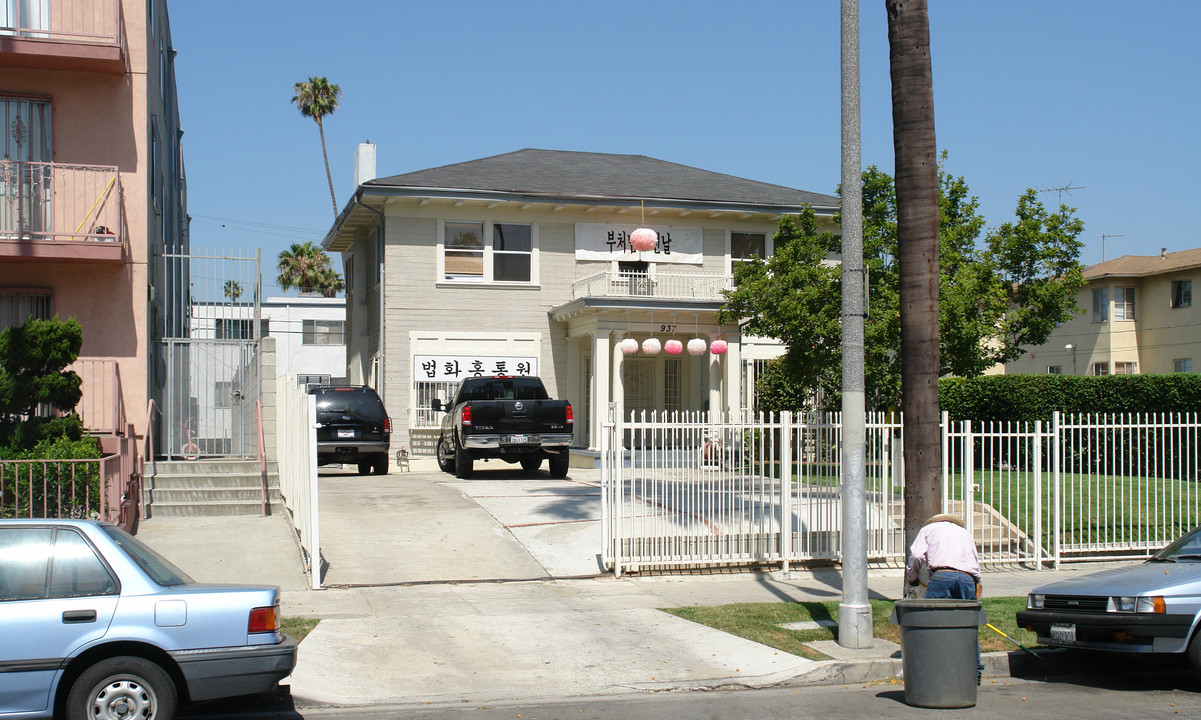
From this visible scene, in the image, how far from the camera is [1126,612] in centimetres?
857

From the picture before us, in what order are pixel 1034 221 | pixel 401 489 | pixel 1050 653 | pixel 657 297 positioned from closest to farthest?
pixel 1050 653
pixel 401 489
pixel 1034 221
pixel 657 297

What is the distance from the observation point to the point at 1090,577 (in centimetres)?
963

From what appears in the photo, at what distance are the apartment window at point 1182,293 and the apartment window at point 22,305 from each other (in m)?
34.9

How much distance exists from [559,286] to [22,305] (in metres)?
14.8

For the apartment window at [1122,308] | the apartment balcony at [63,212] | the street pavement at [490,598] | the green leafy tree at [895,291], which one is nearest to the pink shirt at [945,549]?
the street pavement at [490,598]

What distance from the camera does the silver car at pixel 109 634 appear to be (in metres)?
6.18

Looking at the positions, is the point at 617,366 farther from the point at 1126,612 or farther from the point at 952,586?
the point at 1126,612

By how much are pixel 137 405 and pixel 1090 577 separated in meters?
12.8

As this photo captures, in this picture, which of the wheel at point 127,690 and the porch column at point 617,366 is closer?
the wheel at point 127,690

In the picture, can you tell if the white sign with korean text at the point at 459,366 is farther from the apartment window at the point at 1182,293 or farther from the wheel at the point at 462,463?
the apartment window at the point at 1182,293

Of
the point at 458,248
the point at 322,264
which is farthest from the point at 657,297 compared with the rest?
the point at 322,264

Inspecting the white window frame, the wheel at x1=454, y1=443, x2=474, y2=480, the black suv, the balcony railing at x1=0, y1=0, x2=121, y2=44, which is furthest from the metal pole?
the white window frame

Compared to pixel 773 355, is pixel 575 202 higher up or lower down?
higher up

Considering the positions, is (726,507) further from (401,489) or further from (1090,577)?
(401,489)
